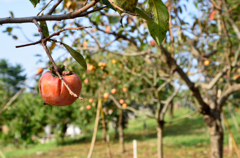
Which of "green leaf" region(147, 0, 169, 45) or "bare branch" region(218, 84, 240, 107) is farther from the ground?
"green leaf" region(147, 0, 169, 45)

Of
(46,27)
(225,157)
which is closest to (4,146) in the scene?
(225,157)

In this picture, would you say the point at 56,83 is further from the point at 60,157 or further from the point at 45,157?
the point at 45,157

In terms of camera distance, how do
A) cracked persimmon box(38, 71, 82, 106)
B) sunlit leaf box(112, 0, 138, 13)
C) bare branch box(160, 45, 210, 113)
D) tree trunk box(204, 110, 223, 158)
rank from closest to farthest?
sunlit leaf box(112, 0, 138, 13), cracked persimmon box(38, 71, 82, 106), bare branch box(160, 45, 210, 113), tree trunk box(204, 110, 223, 158)

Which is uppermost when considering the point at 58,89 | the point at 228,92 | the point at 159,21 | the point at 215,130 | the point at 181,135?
the point at 159,21

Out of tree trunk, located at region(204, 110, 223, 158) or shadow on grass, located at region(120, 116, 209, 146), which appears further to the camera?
shadow on grass, located at region(120, 116, 209, 146)

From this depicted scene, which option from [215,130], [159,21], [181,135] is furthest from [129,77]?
[181,135]

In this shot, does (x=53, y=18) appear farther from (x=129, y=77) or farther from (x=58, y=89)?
(x=129, y=77)

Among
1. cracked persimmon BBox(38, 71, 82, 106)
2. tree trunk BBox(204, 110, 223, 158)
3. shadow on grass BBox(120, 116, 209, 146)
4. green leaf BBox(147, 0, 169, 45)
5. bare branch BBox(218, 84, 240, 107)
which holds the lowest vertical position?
shadow on grass BBox(120, 116, 209, 146)

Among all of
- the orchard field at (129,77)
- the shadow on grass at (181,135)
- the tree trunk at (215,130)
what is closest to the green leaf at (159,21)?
the orchard field at (129,77)

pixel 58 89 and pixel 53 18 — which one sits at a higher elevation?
pixel 53 18

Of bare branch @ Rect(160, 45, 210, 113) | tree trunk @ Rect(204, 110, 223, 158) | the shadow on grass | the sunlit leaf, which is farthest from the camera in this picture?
the shadow on grass

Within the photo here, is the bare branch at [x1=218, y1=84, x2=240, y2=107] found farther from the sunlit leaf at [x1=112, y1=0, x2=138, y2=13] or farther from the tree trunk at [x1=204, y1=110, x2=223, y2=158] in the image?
the sunlit leaf at [x1=112, y1=0, x2=138, y2=13]

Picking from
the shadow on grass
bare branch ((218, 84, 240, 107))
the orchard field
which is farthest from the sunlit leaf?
the shadow on grass

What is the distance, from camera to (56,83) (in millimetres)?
742
